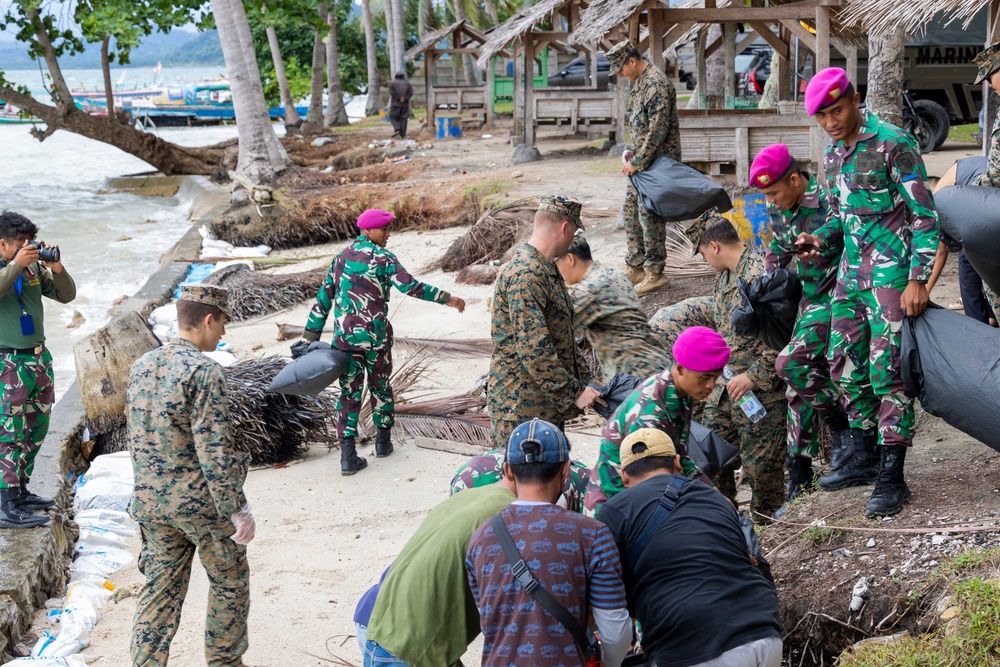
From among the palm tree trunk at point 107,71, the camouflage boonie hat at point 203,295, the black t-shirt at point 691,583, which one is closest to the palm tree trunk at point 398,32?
the palm tree trunk at point 107,71

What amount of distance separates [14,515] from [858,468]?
187 inches

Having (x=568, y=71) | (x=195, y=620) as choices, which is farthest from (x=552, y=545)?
(x=568, y=71)

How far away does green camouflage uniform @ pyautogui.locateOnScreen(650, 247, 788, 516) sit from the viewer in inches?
198

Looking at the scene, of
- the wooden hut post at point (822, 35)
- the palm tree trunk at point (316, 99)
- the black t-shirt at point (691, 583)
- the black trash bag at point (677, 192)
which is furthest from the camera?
the palm tree trunk at point (316, 99)

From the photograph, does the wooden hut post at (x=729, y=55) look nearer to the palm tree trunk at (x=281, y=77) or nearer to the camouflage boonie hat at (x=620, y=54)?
the camouflage boonie hat at (x=620, y=54)

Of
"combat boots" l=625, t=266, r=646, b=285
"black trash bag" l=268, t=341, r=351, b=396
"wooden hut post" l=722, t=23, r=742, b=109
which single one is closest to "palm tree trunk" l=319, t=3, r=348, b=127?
"wooden hut post" l=722, t=23, r=742, b=109

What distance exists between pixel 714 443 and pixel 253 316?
8254 mm

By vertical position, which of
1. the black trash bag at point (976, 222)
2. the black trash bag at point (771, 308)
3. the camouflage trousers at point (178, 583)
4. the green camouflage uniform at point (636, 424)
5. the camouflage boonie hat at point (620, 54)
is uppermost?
the camouflage boonie hat at point (620, 54)

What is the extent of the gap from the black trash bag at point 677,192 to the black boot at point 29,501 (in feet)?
15.2

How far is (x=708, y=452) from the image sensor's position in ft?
14.1

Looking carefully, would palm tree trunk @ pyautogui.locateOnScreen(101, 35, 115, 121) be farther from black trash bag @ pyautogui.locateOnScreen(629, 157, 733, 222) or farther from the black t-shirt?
the black t-shirt

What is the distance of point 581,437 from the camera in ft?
23.5

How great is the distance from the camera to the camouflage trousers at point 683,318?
5383mm

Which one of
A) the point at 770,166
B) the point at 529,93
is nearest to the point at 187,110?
the point at 529,93
